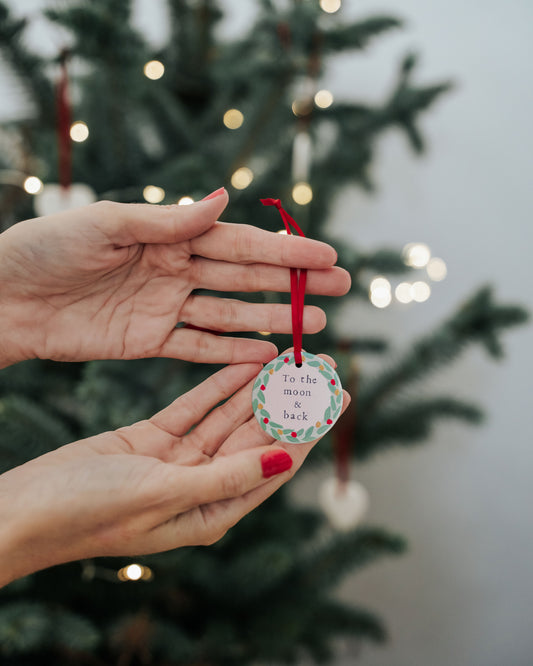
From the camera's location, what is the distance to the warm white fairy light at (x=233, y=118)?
0.89 m

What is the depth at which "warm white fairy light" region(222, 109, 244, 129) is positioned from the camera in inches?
34.9

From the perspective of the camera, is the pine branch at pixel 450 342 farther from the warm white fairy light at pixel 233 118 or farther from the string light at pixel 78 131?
the string light at pixel 78 131

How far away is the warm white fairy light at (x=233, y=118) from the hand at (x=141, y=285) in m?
0.42

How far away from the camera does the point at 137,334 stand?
61 centimetres

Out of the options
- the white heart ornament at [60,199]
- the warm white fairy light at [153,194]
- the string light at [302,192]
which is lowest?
the white heart ornament at [60,199]

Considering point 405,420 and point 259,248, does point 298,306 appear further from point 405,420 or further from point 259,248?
point 405,420

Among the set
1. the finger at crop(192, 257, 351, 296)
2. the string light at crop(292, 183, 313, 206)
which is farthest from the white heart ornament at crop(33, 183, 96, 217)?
the string light at crop(292, 183, 313, 206)

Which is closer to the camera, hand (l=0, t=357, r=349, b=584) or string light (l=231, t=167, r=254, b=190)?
hand (l=0, t=357, r=349, b=584)

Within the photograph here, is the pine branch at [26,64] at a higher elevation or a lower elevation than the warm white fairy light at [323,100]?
lower

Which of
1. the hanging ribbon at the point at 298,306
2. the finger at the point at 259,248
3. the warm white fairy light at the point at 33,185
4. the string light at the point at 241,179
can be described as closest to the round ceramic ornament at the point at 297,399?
the hanging ribbon at the point at 298,306

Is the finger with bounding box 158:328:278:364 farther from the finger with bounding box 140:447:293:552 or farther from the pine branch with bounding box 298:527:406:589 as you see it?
the pine branch with bounding box 298:527:406:589

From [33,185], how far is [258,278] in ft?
1.44

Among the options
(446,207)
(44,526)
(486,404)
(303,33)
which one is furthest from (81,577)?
(446,207)

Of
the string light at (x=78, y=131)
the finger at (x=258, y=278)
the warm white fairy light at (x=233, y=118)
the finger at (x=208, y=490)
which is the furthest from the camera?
the warm white fairy light at (x=233, y=118)
